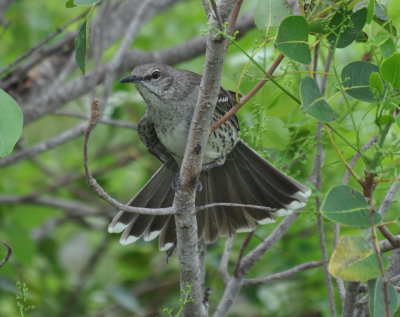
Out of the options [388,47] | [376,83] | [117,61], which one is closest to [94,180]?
[376,83]

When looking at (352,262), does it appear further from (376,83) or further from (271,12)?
(271,12)

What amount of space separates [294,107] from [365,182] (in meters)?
1.15

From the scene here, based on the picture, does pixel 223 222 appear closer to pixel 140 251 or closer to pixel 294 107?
pixel 294 107

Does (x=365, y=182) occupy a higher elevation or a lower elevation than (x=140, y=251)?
higher

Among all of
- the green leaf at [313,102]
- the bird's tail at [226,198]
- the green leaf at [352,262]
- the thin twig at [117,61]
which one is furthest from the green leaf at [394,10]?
the thin twig at [117,61]

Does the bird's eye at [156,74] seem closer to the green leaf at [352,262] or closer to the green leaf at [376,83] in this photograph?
the green leaf at [376,83]

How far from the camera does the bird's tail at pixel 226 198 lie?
4.54 metres

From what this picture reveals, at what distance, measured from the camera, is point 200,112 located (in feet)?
10.3

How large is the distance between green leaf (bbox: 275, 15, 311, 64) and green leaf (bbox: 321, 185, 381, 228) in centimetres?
53

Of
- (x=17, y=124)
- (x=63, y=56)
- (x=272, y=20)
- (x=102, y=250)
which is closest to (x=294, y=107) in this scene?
(x=272, y=20)

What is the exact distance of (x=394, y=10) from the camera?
322cm

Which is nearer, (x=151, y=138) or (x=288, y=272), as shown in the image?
(x=288, y=272)

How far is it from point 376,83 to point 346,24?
1.02 ft

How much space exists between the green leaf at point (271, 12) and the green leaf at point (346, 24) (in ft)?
1.38
